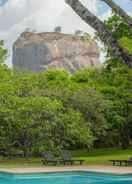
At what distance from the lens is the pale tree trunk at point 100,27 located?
3508 millimetres

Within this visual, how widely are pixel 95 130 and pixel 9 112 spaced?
10993mm

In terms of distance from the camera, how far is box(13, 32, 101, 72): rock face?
490ft

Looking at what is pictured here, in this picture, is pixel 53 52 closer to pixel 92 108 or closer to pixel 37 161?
pixel 92 108

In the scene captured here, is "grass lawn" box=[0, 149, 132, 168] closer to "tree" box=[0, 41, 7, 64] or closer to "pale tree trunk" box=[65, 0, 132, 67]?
"tree" box=[0, 41, 7, 64]

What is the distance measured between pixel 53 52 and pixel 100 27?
147 meters

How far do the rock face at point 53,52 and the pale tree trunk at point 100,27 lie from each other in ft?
469

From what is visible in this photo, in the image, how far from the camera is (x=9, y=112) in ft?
91.0

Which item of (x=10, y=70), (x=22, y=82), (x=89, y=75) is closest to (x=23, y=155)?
(x=22, y=82)

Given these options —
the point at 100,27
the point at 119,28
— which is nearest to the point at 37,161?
the point at 119,28

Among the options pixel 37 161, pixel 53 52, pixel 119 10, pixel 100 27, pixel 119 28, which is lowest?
pixel 37 161

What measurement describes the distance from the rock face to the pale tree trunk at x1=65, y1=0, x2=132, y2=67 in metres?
143

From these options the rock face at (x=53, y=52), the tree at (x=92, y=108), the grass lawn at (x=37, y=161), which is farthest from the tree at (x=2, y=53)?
the rock face at (x=53, y=52)

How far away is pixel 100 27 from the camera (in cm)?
351

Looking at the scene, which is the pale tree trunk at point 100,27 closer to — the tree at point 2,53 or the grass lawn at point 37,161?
the grass lawn at point 37,161
